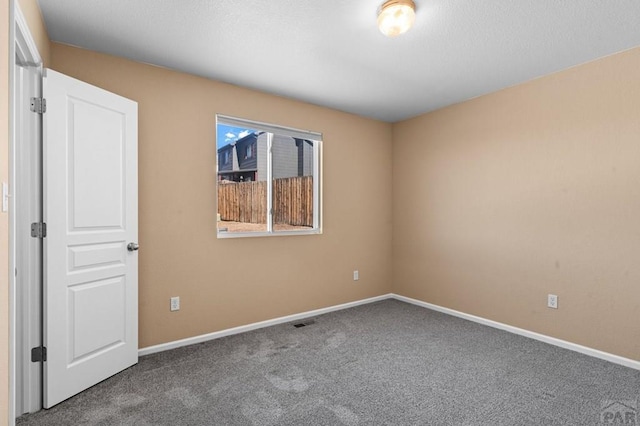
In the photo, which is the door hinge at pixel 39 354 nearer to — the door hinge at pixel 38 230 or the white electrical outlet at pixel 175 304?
the door hinge at pixel 38 230

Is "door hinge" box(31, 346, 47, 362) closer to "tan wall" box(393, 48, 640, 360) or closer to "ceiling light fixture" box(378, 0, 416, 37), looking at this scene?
"ceiling light fixture" box(378, 0, 416, 37)

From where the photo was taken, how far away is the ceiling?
2029 millimetres

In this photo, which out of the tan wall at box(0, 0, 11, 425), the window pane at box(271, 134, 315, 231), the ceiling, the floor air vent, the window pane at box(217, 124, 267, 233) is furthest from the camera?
the window pane at box(271, 134, 315, 231)

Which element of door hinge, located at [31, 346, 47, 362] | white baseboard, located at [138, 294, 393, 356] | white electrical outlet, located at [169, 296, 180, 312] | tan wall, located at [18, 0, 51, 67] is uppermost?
tan wall, located at [18, 0, 51, 67]

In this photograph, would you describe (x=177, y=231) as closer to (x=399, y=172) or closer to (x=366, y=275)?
(x=366, y=275)

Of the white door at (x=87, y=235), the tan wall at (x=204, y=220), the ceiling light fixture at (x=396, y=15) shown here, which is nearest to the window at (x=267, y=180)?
the tan wall at (x=204, y=220)

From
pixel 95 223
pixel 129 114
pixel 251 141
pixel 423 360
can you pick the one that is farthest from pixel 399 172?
pixel 95 223

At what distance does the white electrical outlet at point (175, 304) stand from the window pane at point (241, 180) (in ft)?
2.39

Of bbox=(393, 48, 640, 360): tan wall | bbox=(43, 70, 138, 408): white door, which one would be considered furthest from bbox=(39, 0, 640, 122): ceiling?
bbox=(43, 70, 138, 408): white door

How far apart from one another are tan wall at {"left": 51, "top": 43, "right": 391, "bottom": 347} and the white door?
0.27m

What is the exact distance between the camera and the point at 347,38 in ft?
7.80

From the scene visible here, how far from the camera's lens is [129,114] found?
2500mm

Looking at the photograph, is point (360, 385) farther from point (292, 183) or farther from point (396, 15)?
point (396, 15)

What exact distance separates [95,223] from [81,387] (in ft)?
3.57
